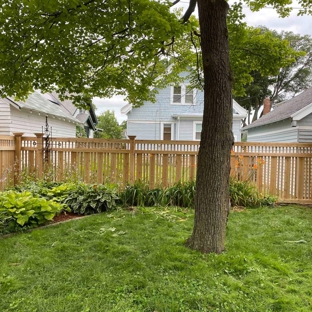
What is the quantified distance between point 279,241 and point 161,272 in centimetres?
184

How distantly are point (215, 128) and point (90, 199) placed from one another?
9.45 ft

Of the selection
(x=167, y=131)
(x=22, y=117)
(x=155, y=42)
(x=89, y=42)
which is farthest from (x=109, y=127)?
(x=155, y=42)

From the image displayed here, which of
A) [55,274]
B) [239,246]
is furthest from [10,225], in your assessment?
[239,246]

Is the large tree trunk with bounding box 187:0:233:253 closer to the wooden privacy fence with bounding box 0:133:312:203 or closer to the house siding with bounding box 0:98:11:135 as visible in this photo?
the wooden privacy fence with bounding box 0:133:312:203

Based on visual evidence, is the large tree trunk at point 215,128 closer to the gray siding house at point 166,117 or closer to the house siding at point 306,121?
the house siding at point 306,121

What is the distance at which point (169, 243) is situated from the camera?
122 inches

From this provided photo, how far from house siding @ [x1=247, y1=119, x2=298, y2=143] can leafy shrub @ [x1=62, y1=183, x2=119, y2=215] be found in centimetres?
634

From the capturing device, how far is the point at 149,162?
5.80m

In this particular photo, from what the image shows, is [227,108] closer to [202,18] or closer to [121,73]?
[202,18]

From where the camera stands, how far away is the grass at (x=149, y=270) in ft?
6.40

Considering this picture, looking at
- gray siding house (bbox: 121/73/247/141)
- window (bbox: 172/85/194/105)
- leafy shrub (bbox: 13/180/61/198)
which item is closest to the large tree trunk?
leafy shrub (bbox: 13/180/61/198)

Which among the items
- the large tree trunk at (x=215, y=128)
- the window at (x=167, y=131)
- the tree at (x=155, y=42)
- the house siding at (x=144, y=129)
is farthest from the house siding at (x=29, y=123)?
the large tree trunk at (x=215, y=128)

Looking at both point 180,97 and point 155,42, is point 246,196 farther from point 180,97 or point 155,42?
point 180,97

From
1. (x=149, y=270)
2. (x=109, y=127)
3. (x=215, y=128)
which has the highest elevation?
(x=109, y=127)
